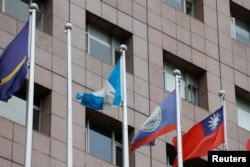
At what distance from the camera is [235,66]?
40.4 m

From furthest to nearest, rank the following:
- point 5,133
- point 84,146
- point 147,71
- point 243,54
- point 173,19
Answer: point 243,54, point 173,19, point 147,71, point 84,146, point 5,133

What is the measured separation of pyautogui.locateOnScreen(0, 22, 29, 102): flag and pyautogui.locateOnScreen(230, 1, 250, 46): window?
691 inches

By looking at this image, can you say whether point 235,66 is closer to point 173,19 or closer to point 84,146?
point 173,19

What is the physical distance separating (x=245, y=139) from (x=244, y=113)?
76.7 inches

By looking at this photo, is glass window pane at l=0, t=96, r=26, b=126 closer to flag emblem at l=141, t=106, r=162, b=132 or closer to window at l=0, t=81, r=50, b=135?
window at l=0, t=81, r=50, b=135

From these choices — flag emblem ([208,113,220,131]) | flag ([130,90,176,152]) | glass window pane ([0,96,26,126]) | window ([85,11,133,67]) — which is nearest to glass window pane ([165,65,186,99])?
window ([85,11,133,67])

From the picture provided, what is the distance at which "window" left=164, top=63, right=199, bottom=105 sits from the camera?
37562 millimetres

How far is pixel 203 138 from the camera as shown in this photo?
28828 millimetres

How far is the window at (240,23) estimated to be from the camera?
42438 mm

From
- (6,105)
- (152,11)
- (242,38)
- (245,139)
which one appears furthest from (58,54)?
(242,38)

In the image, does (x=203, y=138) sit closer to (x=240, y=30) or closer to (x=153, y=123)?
(x=153, y=123)

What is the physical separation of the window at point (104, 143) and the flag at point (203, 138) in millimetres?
4597

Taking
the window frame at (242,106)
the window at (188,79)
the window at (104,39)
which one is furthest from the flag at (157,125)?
the window frame at (242,106)

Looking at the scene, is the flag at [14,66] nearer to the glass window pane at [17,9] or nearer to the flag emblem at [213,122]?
the glass window pane at [17,9]
